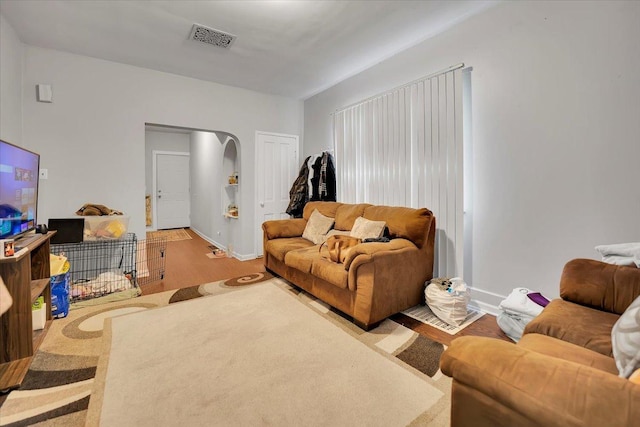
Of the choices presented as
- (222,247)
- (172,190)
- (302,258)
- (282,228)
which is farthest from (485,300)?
(172,190)

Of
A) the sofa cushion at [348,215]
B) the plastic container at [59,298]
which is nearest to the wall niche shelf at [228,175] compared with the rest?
the sofa cushion at [348,215]

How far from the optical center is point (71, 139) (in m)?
3.16

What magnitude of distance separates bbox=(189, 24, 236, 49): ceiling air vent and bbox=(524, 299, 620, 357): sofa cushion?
3329mm

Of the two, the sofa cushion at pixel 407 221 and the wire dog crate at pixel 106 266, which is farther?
the wire dog crate at pixel 106 266

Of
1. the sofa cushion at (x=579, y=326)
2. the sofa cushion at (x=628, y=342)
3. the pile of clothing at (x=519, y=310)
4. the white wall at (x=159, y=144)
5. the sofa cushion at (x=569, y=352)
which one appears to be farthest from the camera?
the white wall at (x=159, y=144)

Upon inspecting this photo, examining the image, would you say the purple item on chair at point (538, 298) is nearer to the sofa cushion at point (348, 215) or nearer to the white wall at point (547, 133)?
the white wall at point (547, 133)

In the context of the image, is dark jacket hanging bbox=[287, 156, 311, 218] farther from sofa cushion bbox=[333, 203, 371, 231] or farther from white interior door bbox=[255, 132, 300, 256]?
sofa cushion bbox=[333, 203, 371, 231]

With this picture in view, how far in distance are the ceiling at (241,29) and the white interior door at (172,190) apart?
4207 mm

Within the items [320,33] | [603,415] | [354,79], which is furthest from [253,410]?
[354,79]

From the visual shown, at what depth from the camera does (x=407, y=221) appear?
8.48 feet

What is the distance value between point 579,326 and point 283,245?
246cm

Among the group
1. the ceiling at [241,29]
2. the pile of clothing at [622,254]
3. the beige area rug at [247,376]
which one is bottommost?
the beige area rug at [247,376]

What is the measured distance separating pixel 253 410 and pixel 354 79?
373 cm

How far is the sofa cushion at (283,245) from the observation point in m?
3.07
